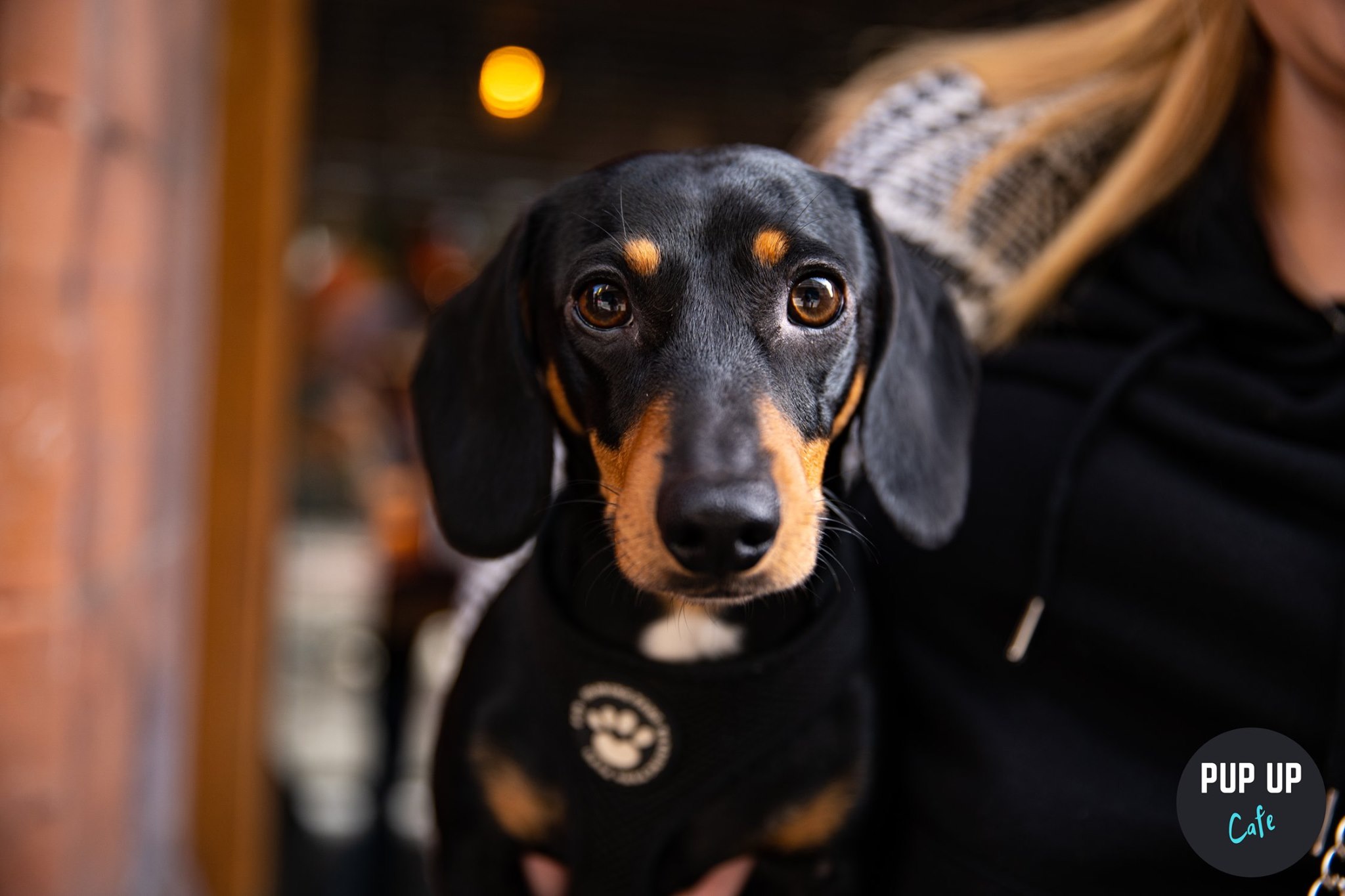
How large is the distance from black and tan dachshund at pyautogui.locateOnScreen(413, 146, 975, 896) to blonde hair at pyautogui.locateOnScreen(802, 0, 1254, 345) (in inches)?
9.9

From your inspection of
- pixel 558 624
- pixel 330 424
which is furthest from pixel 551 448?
pixel 330 424

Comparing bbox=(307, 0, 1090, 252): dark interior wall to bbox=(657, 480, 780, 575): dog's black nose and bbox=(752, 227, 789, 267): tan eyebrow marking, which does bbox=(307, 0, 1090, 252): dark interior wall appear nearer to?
bbox=(752, 227, 789, 267): tan eyebrow marking

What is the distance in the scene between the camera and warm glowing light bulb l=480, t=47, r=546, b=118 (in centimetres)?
452

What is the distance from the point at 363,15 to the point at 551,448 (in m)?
3.70

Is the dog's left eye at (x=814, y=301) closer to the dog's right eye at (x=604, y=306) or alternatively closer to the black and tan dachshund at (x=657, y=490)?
the black and tan dachshund at (x=657, y=490)

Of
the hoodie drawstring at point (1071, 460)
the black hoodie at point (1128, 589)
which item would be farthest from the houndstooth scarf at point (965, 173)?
the hoodie drawstring at point (1071, 460)

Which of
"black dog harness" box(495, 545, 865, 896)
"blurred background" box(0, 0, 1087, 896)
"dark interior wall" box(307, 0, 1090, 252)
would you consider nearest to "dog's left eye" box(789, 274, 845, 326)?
"black dog harness" box(495, 545, 865, 896)

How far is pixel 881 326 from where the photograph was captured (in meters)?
1.20

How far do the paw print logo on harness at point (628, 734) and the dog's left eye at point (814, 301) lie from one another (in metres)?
0.40

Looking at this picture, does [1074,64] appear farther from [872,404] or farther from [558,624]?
[558,624]

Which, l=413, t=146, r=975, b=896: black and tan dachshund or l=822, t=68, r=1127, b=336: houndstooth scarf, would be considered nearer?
l=413, t=146, r=975, b=896: black and tan dachshund

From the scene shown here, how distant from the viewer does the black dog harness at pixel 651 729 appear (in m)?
1.10

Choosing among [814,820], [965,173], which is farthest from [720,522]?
[965,173]

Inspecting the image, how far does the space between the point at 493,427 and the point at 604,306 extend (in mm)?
190
